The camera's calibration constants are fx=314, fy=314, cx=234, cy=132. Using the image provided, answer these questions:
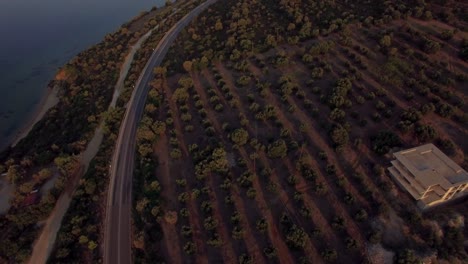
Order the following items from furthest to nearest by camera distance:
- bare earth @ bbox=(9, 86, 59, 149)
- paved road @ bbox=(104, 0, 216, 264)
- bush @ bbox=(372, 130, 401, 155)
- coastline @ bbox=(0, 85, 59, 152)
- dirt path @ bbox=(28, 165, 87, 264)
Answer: bare earth @ bbox=(9, 86, 59, 149) → coastline @ bbox=(0, 85, 59, 152) → bush @ bbox=(372, 130, 401, 155) → dirt path @ bbox=(28, 165, 87, 264) → paved road @ bbox=(104, 0, 216, 264)

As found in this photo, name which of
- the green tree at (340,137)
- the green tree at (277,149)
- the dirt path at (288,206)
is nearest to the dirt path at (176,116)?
the dirt path at (288,206)

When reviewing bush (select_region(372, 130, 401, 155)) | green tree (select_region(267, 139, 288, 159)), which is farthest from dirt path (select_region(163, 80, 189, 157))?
bush (select_region(372, 130, 401, 155))

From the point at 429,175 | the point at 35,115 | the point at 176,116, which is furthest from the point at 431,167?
the point at 35,115

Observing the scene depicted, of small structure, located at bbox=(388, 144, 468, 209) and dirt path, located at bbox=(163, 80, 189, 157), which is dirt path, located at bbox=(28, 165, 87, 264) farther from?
small structure, located at bbox=(388, 144, 468, 209)

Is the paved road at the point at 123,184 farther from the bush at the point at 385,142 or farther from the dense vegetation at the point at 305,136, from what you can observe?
the bush at the point at 385,142

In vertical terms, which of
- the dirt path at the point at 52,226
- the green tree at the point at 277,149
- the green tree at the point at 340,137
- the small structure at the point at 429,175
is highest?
the dirt path at the point at 52,226

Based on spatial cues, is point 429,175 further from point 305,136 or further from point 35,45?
point 35,45

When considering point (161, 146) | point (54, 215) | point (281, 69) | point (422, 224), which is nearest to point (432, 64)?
point (281, 69)
